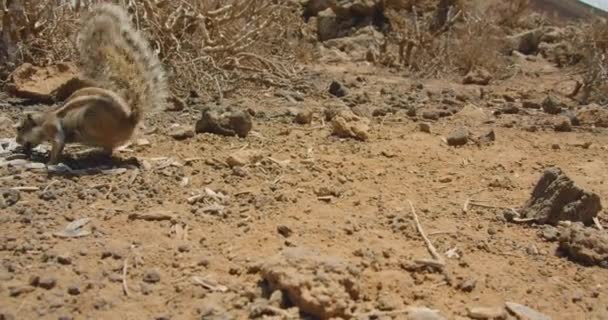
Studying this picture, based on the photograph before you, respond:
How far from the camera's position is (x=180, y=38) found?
249 inches

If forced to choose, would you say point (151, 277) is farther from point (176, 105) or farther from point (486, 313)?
point (176, 105)

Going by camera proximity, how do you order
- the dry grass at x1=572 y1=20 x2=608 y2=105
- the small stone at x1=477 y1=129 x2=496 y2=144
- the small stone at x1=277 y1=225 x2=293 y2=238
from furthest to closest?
the dry grass at x1=572 y1=20 x2=608 y2=105, the small stone at x1=477 y1=129 x2=496 y2=144, the small stone at x1=277 y1=225 x2=293 y2=238

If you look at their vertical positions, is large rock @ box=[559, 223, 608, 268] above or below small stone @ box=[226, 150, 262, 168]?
above

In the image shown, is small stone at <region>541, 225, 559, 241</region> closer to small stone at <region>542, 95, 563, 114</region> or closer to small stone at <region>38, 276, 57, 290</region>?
small stone at <region>38, 276, 57, 290</region>

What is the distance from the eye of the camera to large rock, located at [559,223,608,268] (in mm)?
3090

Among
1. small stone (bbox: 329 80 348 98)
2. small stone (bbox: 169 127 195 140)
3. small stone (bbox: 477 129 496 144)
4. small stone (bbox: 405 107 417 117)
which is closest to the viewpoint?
small stone (bbox: 169 127 195 140)

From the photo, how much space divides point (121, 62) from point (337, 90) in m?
2.94

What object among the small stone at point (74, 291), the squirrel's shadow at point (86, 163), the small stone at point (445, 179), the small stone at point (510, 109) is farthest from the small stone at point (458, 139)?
the small stone at point (74, 291)

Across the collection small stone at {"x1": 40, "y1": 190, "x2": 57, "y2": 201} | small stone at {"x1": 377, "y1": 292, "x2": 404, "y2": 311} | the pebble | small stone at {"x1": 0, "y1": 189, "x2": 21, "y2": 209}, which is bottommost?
small stone at {"x1": 0, "y1": 189, "x2": 21, "y2": 209}

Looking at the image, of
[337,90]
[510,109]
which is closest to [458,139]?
[510,109]

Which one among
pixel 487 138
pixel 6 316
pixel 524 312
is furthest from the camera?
pixel 487 138

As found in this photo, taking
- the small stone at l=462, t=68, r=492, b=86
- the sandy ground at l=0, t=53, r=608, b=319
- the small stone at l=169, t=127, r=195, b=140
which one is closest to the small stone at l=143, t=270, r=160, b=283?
the sandy ground at l=0, t=53, r=608, b=319

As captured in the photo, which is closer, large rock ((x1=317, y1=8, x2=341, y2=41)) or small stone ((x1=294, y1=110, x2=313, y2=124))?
small stone ((x1=294, y1=110, x2=313, y2=124))

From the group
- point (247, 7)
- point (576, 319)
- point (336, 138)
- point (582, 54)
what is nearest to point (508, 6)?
point (582, 54)
